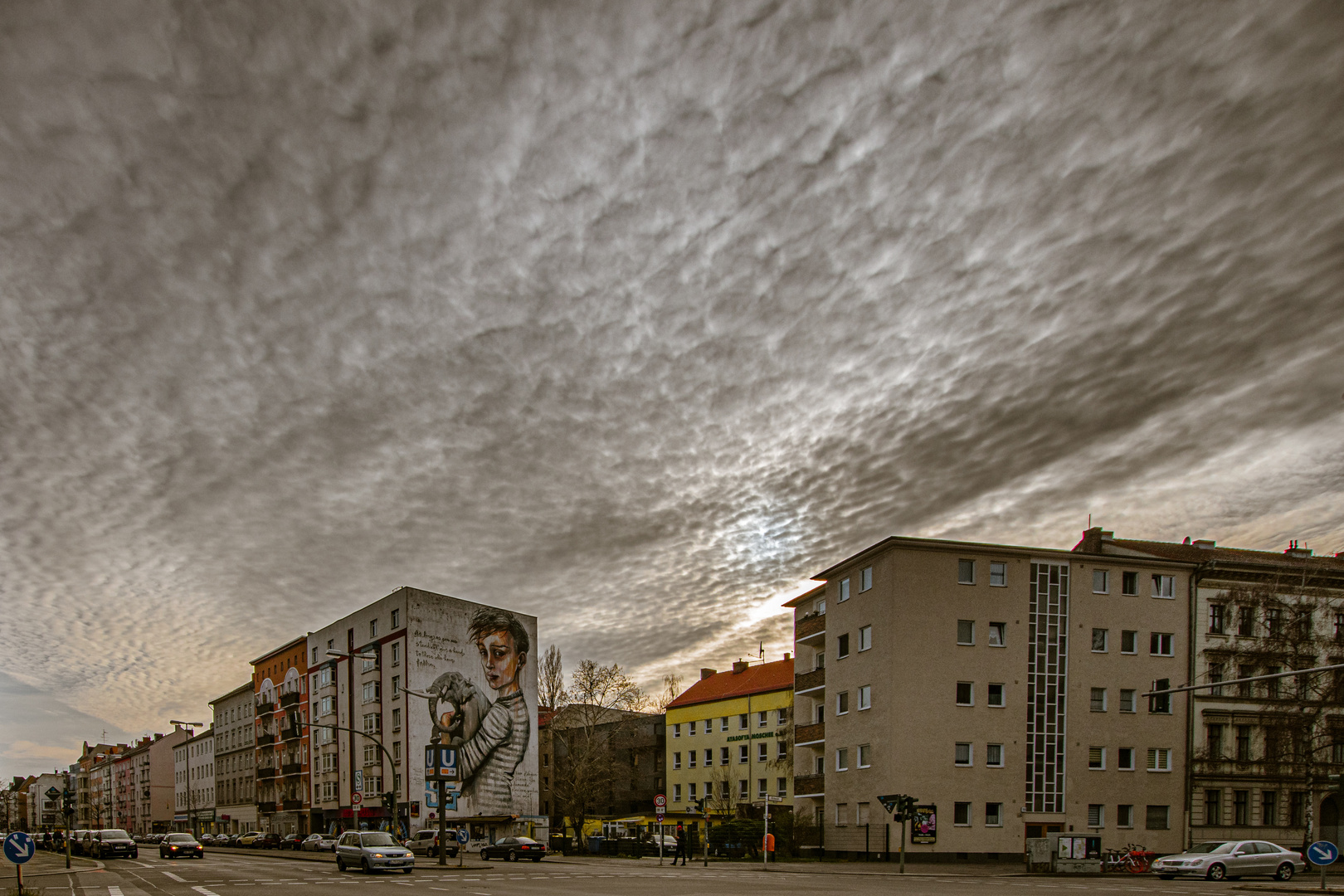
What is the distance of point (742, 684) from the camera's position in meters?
78.7

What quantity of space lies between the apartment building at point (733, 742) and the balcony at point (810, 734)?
9.88 metres

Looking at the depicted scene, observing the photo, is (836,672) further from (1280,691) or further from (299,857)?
(299,857)

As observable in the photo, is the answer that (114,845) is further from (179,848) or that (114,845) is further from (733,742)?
(733,742)

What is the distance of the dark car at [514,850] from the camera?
156 ft

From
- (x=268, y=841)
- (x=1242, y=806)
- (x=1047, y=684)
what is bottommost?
(x=268, y=841)

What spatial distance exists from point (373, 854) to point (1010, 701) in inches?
1160

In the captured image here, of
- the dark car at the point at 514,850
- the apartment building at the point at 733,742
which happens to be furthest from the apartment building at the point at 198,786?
the dark car at the point at 514,850

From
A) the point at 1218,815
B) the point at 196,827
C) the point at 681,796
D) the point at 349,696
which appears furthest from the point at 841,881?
the point at 196,827

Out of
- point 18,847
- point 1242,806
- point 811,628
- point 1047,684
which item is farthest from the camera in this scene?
point 811,628

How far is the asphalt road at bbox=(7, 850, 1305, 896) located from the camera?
24.2 metres

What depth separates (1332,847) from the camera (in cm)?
2330

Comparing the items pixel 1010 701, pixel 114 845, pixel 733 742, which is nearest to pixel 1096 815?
pixel 1010 701

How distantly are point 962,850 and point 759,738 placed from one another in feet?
94.1

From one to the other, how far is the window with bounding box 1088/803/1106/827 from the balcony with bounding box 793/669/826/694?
46.6 ft
